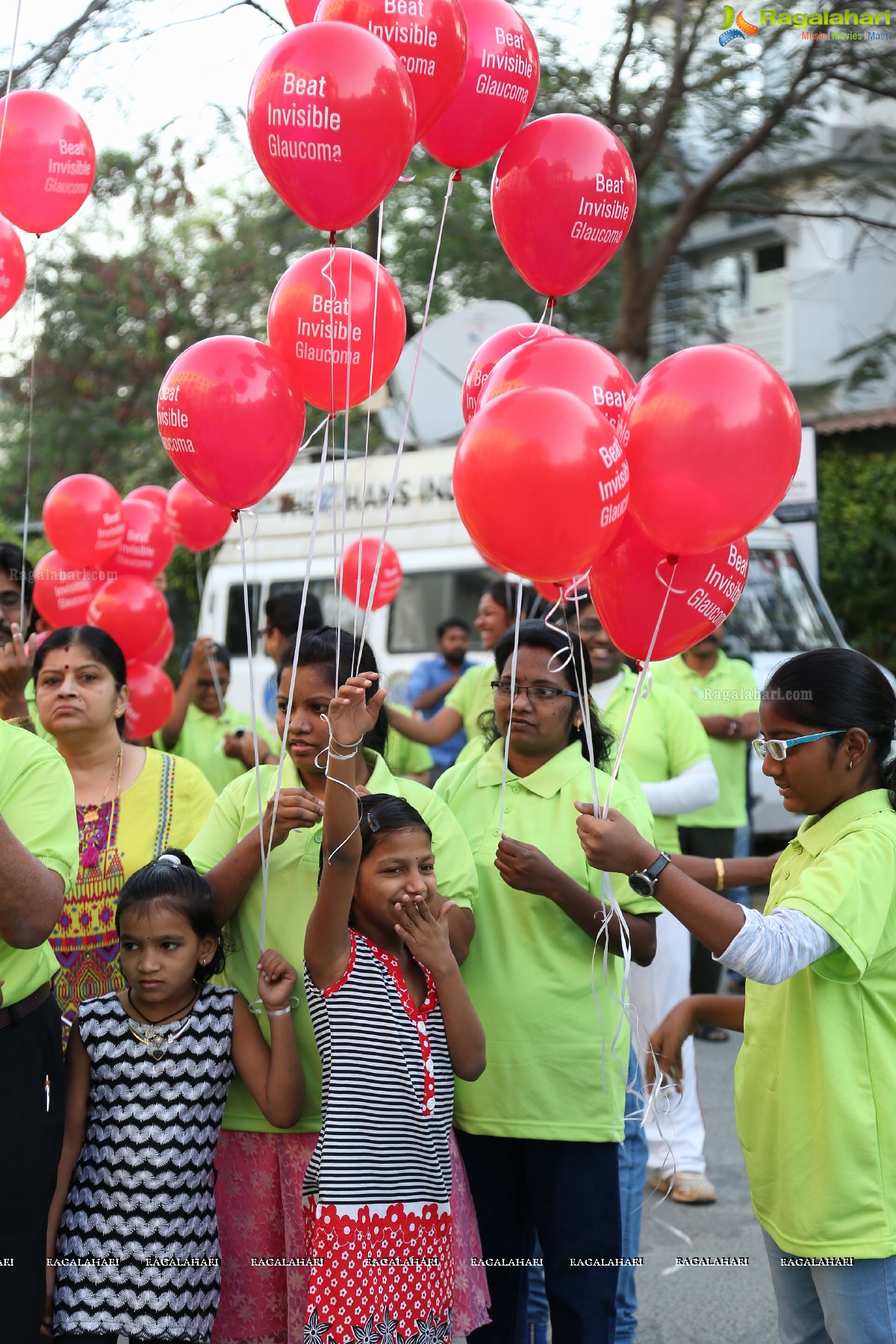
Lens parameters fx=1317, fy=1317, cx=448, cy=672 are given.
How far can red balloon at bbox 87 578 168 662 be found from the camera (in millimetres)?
5004

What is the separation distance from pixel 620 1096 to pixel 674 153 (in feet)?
38.3

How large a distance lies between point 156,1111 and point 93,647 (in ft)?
4.14

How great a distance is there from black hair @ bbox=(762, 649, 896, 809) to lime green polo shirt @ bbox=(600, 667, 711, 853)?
221 centimetres

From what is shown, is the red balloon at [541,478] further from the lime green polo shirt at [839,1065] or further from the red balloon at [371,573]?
the red balloon at [371,573]

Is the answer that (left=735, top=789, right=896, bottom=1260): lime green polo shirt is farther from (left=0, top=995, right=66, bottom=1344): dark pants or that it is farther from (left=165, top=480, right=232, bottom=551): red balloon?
(left=165, top=480, right=232, bottom=551): red balloon

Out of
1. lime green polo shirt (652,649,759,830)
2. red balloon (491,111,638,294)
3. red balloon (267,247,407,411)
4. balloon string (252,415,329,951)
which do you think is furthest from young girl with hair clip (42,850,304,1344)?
lime green polo shirt (652,649,759,830)

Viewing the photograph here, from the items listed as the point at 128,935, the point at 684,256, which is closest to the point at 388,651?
the point at 128,935

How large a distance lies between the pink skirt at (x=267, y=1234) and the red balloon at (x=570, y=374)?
1.64 metres

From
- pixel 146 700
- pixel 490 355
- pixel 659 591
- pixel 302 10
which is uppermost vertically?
pixel 302 10

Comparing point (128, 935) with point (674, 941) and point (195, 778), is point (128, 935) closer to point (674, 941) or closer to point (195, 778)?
point (195, 778)

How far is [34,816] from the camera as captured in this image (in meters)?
2.56

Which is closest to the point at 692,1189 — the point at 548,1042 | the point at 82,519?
the point at 548,1042

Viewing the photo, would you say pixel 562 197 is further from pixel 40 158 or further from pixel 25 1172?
pixel 25 1172

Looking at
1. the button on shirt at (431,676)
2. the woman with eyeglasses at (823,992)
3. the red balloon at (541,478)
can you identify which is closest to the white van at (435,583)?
the button on shirt at (431,676)
